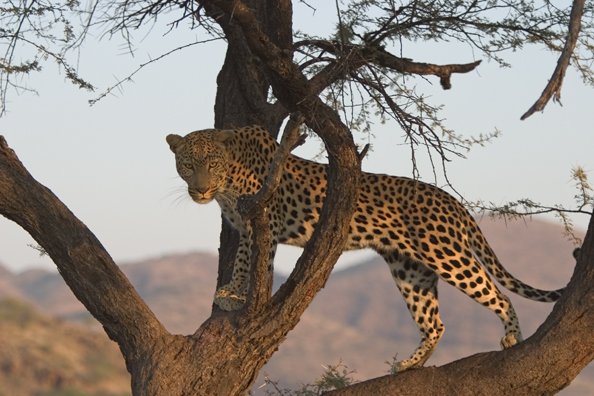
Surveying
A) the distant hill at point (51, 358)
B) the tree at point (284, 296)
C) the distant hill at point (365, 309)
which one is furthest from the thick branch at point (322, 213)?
the distant hill at point (365, 309)

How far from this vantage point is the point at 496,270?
22.3ft

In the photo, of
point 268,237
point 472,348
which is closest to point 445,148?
point 268,237

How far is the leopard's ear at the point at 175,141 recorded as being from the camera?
6980 millimetres

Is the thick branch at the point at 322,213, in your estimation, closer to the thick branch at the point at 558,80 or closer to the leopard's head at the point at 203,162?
the leopard's head at the point at 203,162

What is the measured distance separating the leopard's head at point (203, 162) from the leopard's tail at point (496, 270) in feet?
6.42

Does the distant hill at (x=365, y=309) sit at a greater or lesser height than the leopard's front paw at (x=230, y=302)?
greater

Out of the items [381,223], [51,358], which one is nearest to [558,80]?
[381,223]

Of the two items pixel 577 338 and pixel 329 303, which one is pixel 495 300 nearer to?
pixel 577 338

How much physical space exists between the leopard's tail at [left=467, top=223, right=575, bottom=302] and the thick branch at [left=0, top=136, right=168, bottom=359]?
2.57 meters

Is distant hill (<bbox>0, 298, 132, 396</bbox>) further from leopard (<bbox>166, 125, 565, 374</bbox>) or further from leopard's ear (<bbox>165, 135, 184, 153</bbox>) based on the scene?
leopard (<bbox>166, 125, 565, 374</bbox>)

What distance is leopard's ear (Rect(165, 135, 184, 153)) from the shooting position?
698 centimetres

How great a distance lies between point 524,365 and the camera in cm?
557

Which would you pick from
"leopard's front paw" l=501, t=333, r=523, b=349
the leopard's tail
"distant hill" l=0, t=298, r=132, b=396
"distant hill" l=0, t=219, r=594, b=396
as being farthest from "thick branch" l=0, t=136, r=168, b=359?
"distant hill" l=0, t=219, r=594, b=396

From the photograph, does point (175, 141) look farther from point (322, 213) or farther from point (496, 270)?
point (496, 270)
